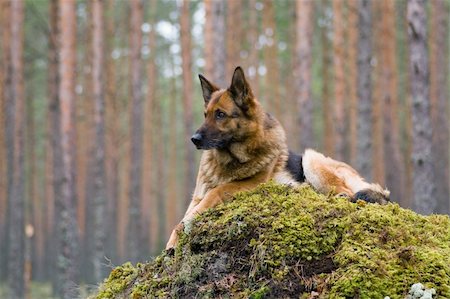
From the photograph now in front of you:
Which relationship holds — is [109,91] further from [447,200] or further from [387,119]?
[447,200]

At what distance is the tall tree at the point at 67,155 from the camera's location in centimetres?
1471

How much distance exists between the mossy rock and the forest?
23.4 feet

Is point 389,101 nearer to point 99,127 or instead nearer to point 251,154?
point 99,127

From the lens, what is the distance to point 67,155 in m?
15.1

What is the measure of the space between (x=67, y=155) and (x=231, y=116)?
9.76m

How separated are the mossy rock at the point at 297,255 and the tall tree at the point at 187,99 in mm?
16489

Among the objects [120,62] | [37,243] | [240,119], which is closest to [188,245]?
[240,119]

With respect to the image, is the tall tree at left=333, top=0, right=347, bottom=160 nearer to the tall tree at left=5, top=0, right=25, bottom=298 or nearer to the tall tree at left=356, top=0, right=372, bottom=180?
the tall tree at left=356, top=0, right=372, bottom=180

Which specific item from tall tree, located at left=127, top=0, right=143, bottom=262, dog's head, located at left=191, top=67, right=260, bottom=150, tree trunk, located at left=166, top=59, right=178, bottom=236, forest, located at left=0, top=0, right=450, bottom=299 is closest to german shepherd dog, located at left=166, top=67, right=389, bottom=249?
dog's head, located at left=191, top=67, right=260, bottom=150

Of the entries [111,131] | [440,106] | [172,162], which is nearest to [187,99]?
[111,131]

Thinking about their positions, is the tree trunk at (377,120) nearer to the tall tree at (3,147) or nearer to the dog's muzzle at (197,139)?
the tall tree at (3,147)

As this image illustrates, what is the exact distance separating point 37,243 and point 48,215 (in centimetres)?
599

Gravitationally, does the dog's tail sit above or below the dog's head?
below

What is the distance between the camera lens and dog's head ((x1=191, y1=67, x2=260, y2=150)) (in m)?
6.07
